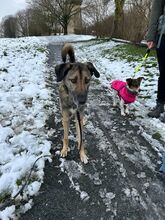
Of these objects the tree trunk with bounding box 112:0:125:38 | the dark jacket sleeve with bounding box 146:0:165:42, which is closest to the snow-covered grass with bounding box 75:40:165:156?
the dark jacket sleeve with bounding box 146:0:165:42

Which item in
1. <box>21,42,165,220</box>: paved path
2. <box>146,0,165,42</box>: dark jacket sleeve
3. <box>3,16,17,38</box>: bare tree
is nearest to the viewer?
<box>21,42,165,220</box>: paved path

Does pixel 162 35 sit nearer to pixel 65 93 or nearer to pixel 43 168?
pixel 65 93

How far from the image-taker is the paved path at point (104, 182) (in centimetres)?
245

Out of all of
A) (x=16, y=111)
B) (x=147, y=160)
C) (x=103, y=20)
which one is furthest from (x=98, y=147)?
(x=103, y=20)

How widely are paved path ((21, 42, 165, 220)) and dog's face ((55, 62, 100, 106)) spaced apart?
905mm

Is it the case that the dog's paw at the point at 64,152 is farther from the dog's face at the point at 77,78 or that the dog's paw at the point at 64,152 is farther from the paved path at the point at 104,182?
the dog's face at the point at 77,78

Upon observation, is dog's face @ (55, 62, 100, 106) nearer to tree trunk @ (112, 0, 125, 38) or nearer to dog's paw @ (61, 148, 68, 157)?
dog's paw @ (61, 148, 68, 157)

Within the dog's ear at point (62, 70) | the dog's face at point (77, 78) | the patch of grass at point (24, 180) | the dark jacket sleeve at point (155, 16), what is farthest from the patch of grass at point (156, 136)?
the patch of grass at point (24, 180)

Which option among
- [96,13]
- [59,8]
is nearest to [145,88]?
[96,13]

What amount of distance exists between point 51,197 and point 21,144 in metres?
1.09

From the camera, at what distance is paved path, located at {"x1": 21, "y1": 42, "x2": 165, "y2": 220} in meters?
2.45

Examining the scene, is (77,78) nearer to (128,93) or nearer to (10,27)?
(128,93)

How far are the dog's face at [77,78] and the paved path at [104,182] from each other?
905 millimetres

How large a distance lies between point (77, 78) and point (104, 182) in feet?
4.21
